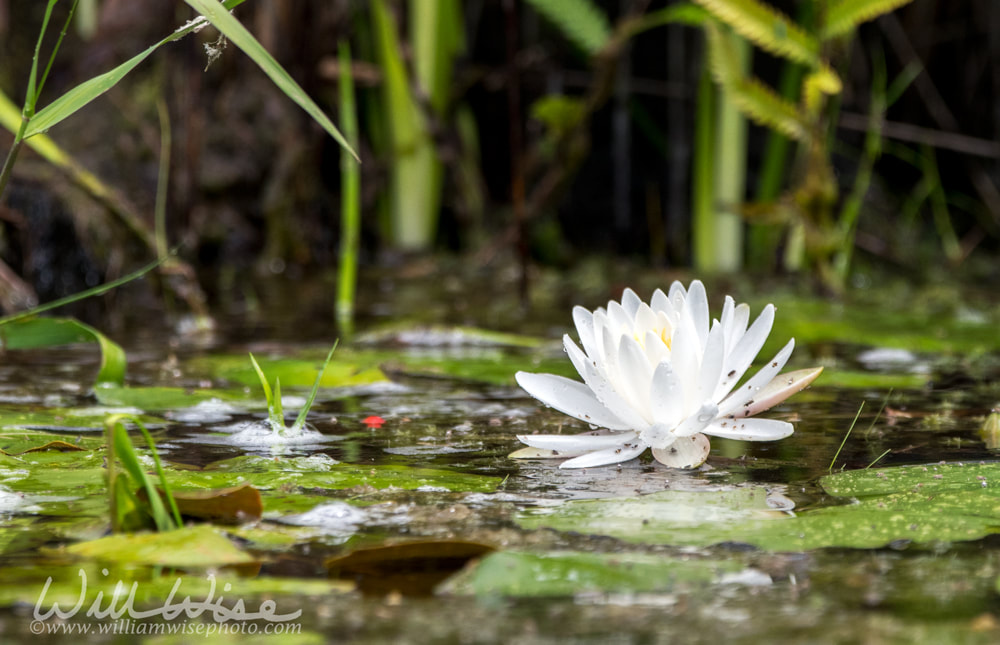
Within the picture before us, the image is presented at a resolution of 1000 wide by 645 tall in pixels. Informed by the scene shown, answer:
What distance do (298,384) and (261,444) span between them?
435 mm

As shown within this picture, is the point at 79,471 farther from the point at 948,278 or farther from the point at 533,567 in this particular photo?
the point at 948,278

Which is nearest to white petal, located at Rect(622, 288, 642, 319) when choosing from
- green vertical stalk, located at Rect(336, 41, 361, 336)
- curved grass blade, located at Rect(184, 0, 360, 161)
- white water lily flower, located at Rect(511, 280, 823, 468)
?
white water lily flower, located at Rect(511, 280, 823, 468)

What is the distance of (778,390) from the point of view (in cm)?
115

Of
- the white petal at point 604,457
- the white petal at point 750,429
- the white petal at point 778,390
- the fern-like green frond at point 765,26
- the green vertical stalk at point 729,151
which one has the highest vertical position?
the fern-like green frond at point 765,26

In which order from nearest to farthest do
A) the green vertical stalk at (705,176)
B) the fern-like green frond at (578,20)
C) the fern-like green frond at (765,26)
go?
the fern-like green frond at (765,26) < the fern-like green frond at (578,20) < the green vertical stalk at (705,176)

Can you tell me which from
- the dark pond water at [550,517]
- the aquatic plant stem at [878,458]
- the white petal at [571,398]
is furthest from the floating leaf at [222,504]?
the aquatic plant stem at [878,458]

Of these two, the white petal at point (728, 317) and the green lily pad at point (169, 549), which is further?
the white petal at point (728, 317)

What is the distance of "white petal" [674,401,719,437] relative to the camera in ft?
3.33

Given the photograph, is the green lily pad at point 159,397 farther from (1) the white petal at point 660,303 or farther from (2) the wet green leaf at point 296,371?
(1) the white petal at point 660,303

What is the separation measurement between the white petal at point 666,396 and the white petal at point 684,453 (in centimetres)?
3

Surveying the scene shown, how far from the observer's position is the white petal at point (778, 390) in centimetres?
114

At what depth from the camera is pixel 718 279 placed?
3.41 metres

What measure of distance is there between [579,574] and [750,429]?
44 centimetres

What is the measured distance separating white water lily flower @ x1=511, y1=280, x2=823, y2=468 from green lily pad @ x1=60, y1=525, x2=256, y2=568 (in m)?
0.38
